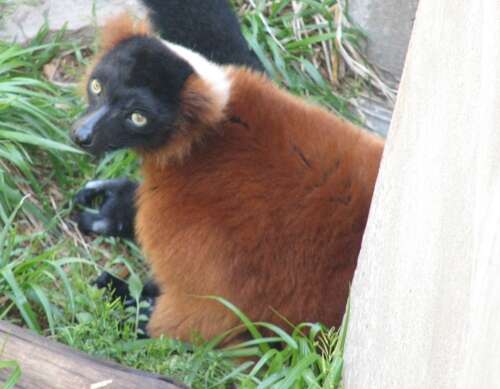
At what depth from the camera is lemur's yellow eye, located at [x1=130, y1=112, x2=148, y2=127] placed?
3664mm

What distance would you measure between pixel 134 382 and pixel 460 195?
1.18 metres

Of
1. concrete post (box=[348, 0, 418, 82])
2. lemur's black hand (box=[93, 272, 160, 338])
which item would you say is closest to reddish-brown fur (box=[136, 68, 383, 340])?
lemur's black hand (box=[93, 272, 160, 338])

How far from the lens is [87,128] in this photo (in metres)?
3.67

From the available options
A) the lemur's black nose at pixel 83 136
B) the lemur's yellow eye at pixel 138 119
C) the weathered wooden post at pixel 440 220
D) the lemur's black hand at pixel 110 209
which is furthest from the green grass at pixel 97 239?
the lemur's yellow eye at pixel 138 119

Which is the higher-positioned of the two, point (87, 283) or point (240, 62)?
point (240, 62)

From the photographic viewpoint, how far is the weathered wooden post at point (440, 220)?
2518 mm

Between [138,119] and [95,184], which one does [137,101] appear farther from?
[95,184]

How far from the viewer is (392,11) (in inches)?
220

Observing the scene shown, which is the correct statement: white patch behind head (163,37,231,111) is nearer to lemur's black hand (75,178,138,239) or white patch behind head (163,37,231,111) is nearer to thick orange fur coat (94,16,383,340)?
A: thick orange fur coat (94,16,383,340)

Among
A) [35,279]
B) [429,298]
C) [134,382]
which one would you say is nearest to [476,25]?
[429,298]

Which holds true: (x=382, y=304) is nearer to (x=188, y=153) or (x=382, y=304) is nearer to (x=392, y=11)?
(x=188, y=153)

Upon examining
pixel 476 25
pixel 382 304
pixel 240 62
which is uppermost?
pixel 476 25

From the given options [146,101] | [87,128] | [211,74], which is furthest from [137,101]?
[211,74]

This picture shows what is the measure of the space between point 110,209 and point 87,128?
3.23 feet
